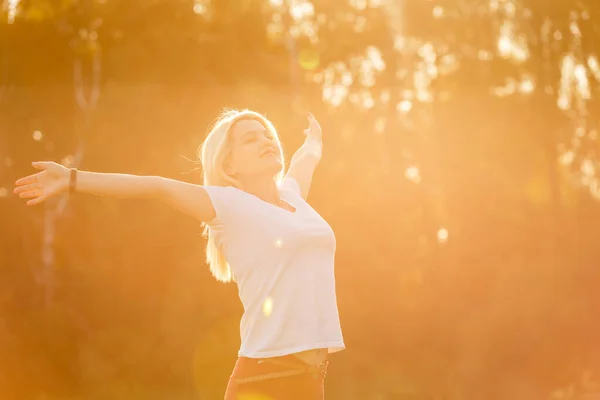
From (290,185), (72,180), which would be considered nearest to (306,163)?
(290,185)

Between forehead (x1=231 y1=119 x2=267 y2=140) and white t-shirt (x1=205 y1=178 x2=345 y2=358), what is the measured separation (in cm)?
31

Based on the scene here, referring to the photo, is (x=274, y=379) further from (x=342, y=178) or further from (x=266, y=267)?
(x=342, y=178)

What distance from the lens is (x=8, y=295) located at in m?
19.1

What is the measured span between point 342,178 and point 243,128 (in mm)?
14290

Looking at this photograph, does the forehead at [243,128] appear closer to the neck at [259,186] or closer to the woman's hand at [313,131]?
the neck at [259,186]

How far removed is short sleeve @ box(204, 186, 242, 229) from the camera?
3553 mm

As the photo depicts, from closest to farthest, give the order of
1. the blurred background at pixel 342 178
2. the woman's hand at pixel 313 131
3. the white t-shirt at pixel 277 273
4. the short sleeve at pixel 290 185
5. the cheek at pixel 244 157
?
the white t-shirt at pixel 277 273, the cheek at pixel 244 157, the short sleeve at pixel 290 185, the woman's hand at pixel 313 131, the blurred background at pixel 342 178

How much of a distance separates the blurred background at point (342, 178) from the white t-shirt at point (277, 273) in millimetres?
11543

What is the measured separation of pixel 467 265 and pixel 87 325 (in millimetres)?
7797

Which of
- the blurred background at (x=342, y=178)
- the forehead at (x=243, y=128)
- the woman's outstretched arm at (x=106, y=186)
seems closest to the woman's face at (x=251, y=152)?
the forehead at (x=243, y=128)

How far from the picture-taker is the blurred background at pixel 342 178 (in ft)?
53.8

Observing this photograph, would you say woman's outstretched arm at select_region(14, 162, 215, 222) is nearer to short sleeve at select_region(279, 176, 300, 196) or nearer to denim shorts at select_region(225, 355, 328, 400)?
denim shorts at select_region(225, 355, 328, 400)

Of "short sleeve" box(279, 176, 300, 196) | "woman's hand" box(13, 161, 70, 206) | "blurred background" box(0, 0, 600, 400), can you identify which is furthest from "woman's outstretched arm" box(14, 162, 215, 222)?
"blurred background" box(0, 0, 600, 400)

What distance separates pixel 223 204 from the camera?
3557 millimetres
